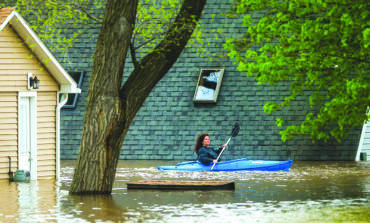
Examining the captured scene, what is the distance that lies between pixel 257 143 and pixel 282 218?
17.5 m

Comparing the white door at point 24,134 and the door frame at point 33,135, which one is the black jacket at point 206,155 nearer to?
the door frame at point 33,135

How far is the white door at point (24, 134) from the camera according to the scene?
25562 mm

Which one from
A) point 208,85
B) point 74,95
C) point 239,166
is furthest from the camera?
point 74,95

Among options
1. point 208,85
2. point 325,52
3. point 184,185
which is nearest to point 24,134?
point 184,185

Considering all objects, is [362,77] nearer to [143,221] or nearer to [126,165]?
[143,221]

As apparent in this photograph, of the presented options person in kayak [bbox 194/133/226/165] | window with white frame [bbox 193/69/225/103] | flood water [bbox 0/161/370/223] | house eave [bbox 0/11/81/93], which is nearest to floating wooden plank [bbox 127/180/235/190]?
flood water [bbox 0/161/370/223]

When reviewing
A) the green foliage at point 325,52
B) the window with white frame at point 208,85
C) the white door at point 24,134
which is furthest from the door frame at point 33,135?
the window with white frame at point 208,85

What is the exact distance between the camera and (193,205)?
59.9 feet

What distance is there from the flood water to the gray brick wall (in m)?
6.16

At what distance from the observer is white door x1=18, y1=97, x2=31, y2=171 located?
25.6 metres

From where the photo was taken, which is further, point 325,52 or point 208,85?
point 208,85

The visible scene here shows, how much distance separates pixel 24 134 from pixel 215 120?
9.95 m

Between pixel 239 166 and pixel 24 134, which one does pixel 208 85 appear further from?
pixel 24 134

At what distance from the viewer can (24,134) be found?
2573 centimetres
